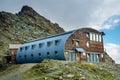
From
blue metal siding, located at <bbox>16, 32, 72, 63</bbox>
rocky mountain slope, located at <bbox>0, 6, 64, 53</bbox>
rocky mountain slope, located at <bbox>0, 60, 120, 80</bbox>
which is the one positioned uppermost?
rocky mountain slope, located at <bbox>0, 6, 64, 53</bbox>

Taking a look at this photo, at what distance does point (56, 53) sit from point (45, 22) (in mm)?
104525

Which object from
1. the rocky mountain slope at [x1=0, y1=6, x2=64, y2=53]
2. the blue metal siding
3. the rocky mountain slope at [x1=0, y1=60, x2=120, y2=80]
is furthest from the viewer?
the rocky mountain slope at [x1=0, y1=6, x2=64, y2=53]

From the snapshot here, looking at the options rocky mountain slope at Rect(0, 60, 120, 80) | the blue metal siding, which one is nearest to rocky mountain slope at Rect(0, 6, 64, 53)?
the blue metal siding

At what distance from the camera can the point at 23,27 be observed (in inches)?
5536

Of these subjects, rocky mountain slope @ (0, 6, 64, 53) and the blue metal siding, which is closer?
the blue metal siding

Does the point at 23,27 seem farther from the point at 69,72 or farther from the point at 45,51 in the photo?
the point at 69,72

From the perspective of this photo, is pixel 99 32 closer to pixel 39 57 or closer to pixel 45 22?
pixel 39 57

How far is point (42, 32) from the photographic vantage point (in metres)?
144

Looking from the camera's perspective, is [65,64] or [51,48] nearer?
[65,64]

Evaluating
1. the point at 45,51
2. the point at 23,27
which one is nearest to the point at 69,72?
the point at 45,51

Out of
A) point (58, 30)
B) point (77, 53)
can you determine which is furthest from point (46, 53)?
point (58, 30)

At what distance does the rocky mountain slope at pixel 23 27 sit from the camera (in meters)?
127

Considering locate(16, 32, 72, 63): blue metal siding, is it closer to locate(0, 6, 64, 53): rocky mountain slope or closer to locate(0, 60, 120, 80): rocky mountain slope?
locate(0, 60, 120, 80): rocky mountain slope

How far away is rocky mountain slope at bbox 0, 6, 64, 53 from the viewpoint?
417ft
